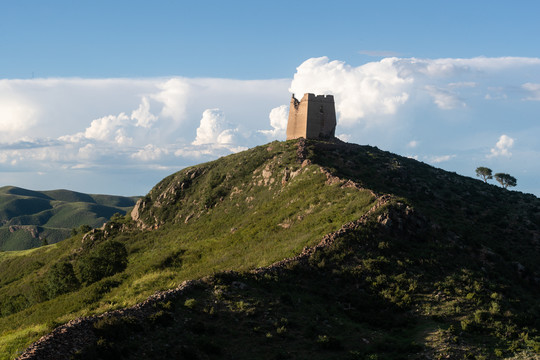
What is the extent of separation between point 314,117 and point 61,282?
59084mm

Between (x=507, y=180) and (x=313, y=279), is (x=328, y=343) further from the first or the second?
(x=507, y=180)

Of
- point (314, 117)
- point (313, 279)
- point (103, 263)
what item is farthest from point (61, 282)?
point (314, 117)

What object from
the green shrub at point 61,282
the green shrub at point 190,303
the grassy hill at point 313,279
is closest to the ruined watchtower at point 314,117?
the grassy hill at point 313,279

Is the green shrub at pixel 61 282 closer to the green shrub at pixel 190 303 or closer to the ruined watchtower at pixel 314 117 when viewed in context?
the green shrub at pixel 190 303

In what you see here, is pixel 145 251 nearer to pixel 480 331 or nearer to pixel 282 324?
pixel 282 324

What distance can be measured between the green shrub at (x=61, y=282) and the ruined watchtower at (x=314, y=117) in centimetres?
5423

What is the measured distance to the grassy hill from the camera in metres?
24.3

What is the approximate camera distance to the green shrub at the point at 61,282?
60312mm

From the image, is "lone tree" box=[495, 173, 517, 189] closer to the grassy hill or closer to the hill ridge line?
the grassy hill

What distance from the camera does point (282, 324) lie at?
26.4 meters

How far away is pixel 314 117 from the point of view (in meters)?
94.9

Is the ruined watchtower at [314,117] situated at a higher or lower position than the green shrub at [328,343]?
higher

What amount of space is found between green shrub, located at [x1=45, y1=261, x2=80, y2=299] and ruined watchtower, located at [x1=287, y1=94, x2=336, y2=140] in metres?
54.2

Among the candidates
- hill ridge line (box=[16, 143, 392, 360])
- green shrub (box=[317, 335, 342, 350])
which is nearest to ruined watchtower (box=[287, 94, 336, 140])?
hill ridge line (box=[16, 143, 392, 360])
